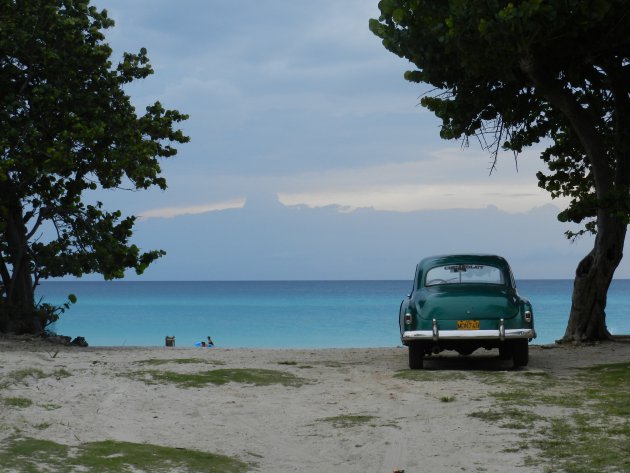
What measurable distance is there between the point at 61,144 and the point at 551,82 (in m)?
11.2

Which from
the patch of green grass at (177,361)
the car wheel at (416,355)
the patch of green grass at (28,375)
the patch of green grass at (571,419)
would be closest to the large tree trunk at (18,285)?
Result: the patch of green grass at (177,361)

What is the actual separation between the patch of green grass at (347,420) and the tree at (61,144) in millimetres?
11445

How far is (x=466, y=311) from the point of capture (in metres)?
13.4

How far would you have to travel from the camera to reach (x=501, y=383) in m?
12.4

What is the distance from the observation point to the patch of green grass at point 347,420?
9414 mm

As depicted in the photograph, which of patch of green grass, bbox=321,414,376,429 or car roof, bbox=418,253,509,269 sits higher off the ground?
car roof, bbox=418,253,509,269

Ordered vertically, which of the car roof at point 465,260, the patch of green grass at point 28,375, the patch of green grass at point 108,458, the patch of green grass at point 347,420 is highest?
the car roof at point 465,260

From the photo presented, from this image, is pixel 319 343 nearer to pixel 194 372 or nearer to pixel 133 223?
pixel 133 223

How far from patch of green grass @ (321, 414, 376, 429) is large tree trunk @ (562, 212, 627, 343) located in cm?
1209

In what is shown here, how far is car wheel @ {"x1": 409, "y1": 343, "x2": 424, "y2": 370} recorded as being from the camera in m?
14.2

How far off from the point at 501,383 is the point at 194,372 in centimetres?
492

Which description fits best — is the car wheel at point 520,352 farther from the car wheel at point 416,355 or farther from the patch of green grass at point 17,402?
the patch of green grass at point 17,402

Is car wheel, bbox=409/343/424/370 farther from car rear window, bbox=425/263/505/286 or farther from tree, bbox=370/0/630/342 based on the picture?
tree, bbox=370/0/630/342

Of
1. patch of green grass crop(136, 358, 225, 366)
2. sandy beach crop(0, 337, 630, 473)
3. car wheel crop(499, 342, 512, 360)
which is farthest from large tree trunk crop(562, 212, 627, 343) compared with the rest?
patch of green grass crop(136, 358, 225, 366)
